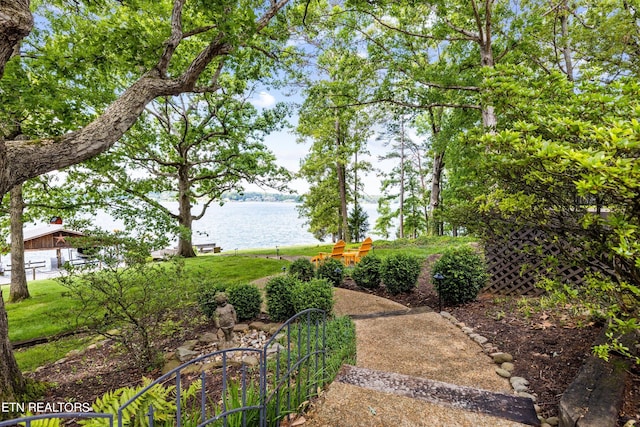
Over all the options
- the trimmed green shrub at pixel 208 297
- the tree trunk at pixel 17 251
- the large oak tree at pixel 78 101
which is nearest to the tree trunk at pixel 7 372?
the large oak tree at pixel 78 101

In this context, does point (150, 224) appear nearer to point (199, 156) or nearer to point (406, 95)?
point (199, 156)

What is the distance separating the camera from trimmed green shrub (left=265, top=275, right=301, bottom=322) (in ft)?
18.2

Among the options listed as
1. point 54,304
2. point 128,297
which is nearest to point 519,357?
point 128,297

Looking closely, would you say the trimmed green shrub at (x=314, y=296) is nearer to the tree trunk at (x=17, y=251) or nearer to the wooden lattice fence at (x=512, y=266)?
the wooden lattice fence at (x=512, y=266)

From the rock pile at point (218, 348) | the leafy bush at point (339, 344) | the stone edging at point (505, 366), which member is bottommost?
the stone edging at point (505, 366)

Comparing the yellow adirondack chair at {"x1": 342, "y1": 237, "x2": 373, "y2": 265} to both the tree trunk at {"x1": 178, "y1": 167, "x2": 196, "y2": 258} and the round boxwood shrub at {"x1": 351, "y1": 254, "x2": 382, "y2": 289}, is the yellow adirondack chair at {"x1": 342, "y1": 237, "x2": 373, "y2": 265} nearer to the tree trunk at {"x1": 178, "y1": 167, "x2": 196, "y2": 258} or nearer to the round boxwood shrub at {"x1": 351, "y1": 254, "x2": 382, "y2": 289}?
the round boxwood shrub at {"x1": 351, "y1": 254, "x2": 382, "y2": 289}

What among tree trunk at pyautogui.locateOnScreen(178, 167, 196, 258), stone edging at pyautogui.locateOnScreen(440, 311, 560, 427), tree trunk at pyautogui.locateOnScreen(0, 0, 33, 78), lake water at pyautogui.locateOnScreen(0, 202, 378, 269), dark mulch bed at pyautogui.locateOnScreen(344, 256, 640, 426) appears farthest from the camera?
lake water at pyautogui.locateOnScreen(0, 202, 378, 269)

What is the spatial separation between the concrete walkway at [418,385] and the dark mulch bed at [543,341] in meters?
0.29

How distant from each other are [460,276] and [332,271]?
130 inches

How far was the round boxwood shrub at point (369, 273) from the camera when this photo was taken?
7.60 metres

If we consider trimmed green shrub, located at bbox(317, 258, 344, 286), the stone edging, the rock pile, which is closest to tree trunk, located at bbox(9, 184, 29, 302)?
the rock pile

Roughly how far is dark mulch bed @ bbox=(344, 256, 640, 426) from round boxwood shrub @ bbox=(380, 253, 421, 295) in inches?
47.6

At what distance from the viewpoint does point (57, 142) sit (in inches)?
139

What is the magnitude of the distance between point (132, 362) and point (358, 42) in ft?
34.1
